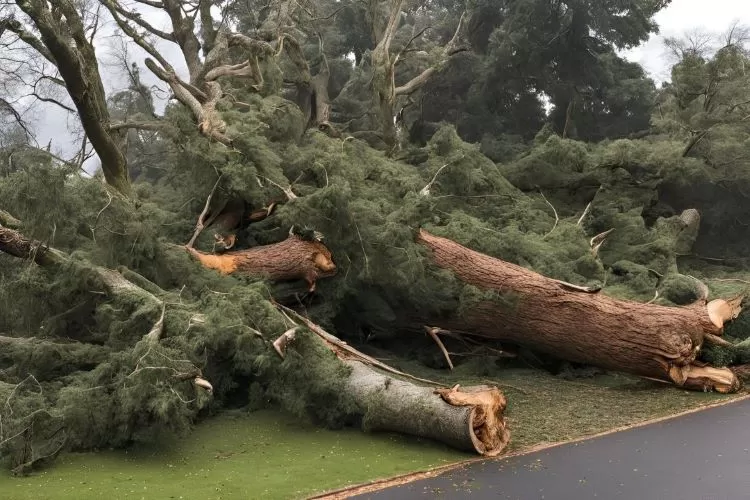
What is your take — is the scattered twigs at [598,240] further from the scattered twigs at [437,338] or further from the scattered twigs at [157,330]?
the scattered twigs at [157,330]

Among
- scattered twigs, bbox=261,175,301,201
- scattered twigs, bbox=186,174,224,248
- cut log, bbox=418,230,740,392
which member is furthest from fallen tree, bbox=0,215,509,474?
scattered twigs, bbox=261,175,301,201

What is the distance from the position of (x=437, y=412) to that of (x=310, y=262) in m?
3.19

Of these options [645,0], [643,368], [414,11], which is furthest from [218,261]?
[414,11]

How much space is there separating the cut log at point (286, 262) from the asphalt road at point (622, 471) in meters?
3.76

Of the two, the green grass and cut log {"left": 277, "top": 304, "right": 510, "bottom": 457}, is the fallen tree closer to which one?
cut log {"left": 277, "top": 304, "right": 510, "bottom": 457}

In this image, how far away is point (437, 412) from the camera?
5.64 m

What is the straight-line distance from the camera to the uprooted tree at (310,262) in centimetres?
591

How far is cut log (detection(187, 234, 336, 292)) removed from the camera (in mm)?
8242

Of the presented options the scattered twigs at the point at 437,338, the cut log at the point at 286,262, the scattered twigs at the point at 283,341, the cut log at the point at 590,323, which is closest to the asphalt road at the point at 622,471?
the cut log at the point at 590,323

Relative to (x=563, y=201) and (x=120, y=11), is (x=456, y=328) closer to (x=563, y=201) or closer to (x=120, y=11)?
(x=563, y=201)

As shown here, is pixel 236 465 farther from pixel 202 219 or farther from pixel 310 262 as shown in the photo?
pixel 202 219

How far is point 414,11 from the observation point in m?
23.1

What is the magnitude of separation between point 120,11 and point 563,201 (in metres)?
9.21

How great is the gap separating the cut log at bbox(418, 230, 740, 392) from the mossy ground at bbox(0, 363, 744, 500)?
332mm
